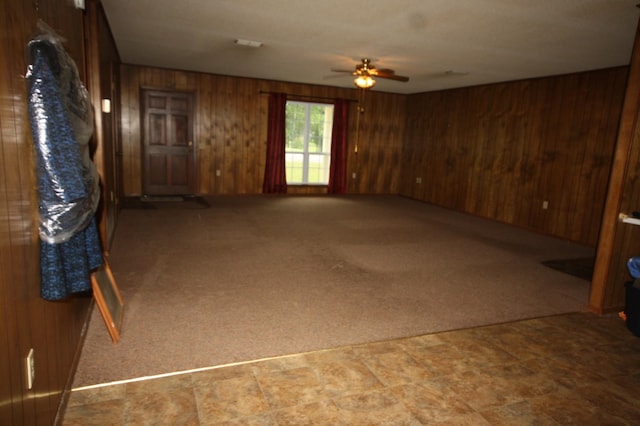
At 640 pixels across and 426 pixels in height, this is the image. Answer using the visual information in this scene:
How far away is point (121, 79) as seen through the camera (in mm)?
6922

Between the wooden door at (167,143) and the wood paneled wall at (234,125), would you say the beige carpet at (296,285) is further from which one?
the wood paneled wall at (234,125)

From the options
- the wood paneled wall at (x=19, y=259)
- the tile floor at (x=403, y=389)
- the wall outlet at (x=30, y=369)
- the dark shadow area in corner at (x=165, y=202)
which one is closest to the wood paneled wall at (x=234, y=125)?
the dark shadow area in corner at (x=165, y=202)

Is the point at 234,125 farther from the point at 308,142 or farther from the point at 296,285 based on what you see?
the point at 296,285

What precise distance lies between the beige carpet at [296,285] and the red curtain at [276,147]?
7.24ft

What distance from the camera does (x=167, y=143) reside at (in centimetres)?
740

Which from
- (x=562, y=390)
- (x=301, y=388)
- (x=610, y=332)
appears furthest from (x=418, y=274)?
(x=301, y=388)

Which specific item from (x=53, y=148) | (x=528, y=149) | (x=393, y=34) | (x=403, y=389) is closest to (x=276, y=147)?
(x=393, y=34)

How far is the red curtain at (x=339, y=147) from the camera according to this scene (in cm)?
842

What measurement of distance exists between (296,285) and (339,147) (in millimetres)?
5652

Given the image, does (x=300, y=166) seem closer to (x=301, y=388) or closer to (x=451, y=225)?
(x=451, y=225)

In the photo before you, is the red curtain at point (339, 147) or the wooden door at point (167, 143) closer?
the wooden door at point (167, 143)

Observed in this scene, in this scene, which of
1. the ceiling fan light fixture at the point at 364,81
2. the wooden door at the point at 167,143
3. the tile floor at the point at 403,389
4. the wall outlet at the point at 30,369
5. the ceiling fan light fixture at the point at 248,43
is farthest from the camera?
the wooden door at the point at 167,143

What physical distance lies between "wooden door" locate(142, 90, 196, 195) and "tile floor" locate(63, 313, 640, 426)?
6.08 meters

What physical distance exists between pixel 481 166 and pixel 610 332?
4.72 metres
